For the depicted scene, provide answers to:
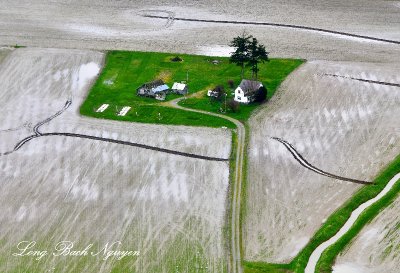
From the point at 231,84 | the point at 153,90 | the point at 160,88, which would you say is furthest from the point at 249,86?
the point at 153,90

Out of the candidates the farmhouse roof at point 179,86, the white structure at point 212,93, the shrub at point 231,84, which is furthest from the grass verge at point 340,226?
the farmhouse roof at point 179,86

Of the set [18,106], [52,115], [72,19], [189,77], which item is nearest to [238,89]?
[189,77]

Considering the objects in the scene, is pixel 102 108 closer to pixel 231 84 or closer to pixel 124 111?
pixel 124 111

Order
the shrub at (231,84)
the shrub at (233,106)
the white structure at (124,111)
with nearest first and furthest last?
the white structure at (124,111) → the shrub at (233,106) → the shrub at (231,84)

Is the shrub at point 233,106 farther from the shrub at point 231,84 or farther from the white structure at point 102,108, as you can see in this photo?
the white structure at point 102,108

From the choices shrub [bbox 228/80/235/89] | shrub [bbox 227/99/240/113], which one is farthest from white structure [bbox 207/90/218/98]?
shrub [bbox 228/80/235/89]

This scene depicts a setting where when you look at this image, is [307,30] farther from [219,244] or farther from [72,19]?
[219,244]

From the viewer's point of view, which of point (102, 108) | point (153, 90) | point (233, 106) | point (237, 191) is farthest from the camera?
point (153, 90)
